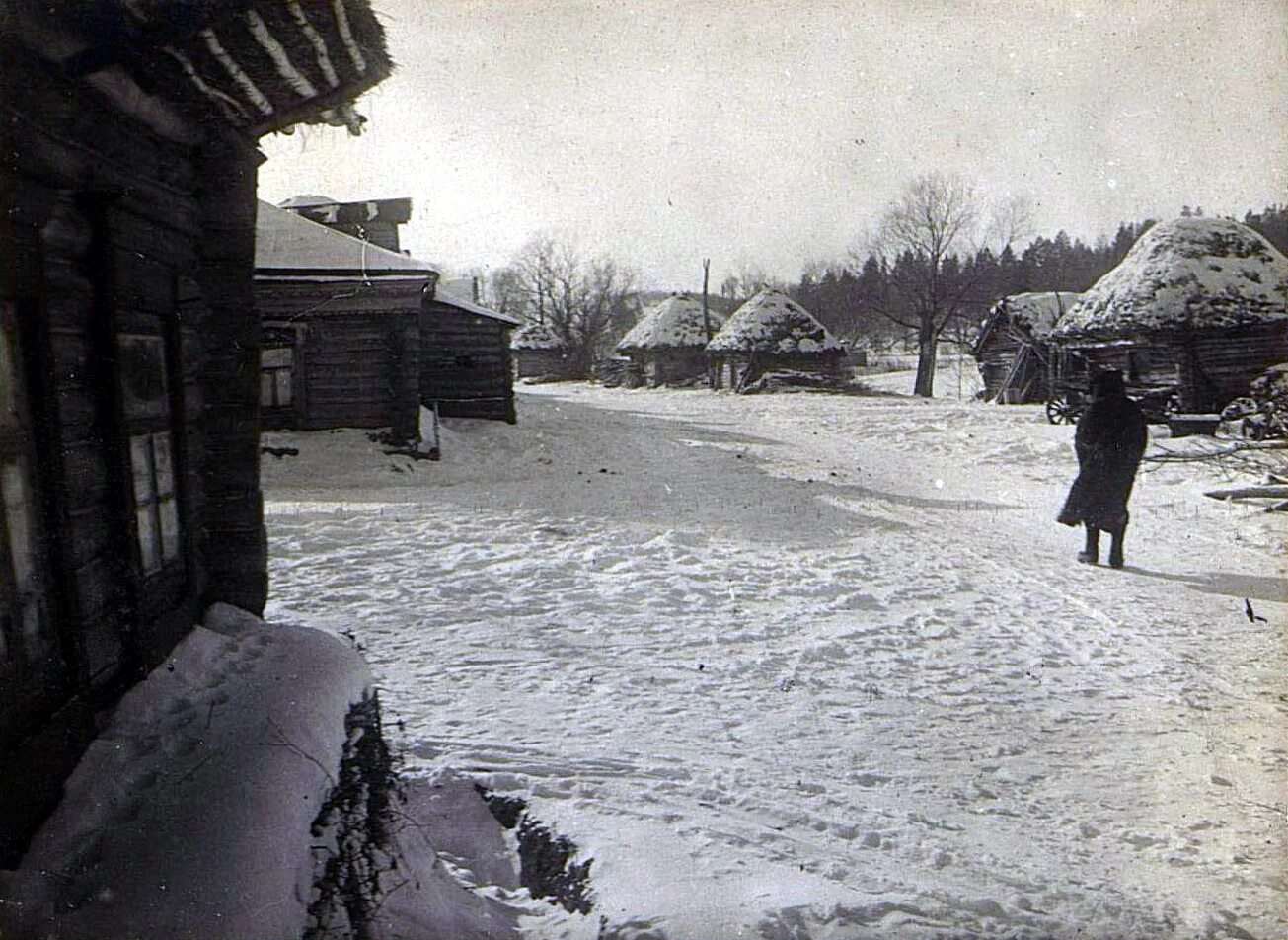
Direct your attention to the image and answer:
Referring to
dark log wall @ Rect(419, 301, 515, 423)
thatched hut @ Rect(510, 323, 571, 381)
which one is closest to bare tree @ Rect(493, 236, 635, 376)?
thatched hut @ Rect(510, 323, 571, 381)

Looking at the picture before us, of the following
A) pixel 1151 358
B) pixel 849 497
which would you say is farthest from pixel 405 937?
pixel 1151 358

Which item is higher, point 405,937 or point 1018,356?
point 1018,356

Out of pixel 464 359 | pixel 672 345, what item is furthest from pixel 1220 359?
pixel 672 345

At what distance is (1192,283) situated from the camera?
1716 cm

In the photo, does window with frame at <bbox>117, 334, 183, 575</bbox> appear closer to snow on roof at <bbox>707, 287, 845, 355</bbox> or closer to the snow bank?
the snow bank

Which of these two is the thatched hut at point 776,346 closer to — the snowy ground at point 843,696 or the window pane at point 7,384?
the snowy ground at point 843,696

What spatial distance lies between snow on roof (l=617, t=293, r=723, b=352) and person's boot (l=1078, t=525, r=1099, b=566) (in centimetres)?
3403

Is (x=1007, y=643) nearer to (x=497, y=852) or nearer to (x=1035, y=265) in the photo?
(x=497, y=852)

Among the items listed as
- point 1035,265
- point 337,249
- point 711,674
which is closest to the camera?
point 711,674

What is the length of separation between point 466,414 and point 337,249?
650 centimetres

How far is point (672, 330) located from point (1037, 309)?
57.8ft

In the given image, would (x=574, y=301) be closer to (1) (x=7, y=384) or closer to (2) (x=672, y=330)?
(2) (x=672, y=330)

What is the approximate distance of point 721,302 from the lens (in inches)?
3679

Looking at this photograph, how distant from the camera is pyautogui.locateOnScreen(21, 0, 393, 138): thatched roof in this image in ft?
7.39
